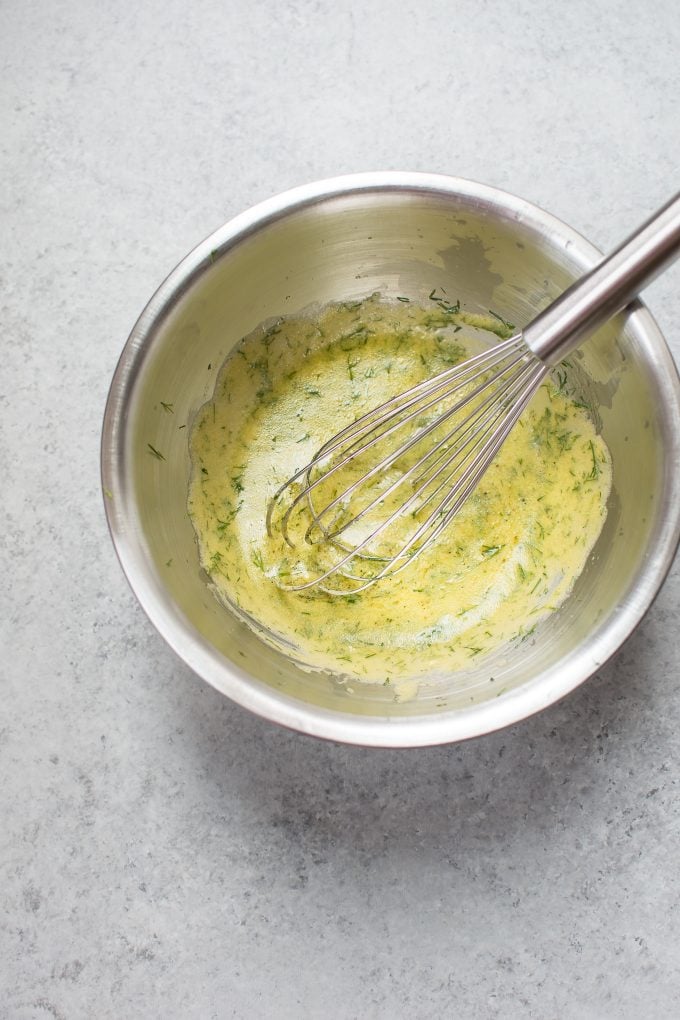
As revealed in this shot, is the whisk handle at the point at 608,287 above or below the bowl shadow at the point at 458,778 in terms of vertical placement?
above

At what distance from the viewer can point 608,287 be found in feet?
4.49

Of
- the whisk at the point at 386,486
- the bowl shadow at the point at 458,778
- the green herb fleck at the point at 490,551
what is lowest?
the bowl shadow at the point at 458,778

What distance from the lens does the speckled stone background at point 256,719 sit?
1.80 metres

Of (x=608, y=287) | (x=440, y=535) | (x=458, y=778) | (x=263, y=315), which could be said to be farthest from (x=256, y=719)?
(x=608, y=287)

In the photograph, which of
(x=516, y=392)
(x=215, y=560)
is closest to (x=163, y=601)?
(x=215, y=560)

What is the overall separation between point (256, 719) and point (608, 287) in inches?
41.3

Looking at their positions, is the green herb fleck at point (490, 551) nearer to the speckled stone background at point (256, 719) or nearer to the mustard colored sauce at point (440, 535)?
the mustard colored sauce at point (440, 535)

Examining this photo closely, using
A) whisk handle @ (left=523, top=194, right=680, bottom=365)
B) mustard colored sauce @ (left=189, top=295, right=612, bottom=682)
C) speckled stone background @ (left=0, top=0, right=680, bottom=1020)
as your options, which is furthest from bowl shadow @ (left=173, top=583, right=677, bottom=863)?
whisk handle @ (left=523, top=194, right=680, bottom=365)

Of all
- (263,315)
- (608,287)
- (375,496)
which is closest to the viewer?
(608,287)

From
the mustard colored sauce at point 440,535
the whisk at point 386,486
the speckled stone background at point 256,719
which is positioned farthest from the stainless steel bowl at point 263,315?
the speckled stone background at point 256,719

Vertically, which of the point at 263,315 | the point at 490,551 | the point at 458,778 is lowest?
the point at 458,778

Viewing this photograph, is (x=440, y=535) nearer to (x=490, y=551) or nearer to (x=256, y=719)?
(x=490, y=551)

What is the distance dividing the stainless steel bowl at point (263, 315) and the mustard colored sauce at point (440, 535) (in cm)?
5

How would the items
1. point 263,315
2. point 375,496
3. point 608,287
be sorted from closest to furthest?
point 608,287
point 263,315
point 375,496
